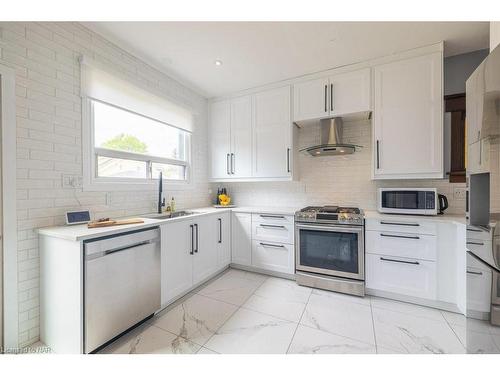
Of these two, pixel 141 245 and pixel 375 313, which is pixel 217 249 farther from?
pixel 375 313

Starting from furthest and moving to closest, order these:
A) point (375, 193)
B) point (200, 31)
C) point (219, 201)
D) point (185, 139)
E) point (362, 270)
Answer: point (219, 201) → point (185, 139) → point (375, 193) → point (362, 270) → point (200, 31)

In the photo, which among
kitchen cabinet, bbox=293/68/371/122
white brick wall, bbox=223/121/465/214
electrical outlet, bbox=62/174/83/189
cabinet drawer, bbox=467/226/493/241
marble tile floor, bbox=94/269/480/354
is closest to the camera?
cabinet drawer, bbox=467/226/493/241

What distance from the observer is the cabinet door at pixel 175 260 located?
2.07 m

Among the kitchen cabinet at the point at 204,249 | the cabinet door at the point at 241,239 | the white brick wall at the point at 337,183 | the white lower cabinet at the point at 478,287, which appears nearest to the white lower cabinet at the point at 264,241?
A: the cabinet door at the point at 241,239

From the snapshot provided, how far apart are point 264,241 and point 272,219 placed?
1.08 feet

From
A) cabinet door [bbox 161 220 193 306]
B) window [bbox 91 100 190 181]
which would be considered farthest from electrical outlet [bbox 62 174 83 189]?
cabinet door [bbox 161 220 193 306]

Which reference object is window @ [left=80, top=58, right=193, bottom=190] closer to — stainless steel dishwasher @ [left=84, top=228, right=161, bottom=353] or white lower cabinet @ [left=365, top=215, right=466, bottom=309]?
stainless steel dishwasher @ [left=84, top=228, right=161, bottom=353]

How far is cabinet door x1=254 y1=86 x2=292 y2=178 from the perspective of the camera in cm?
305

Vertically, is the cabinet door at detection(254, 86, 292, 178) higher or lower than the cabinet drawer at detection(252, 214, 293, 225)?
higher

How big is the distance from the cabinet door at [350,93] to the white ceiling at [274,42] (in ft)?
0.57

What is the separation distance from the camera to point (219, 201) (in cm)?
367

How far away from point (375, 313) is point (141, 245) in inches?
88.5
